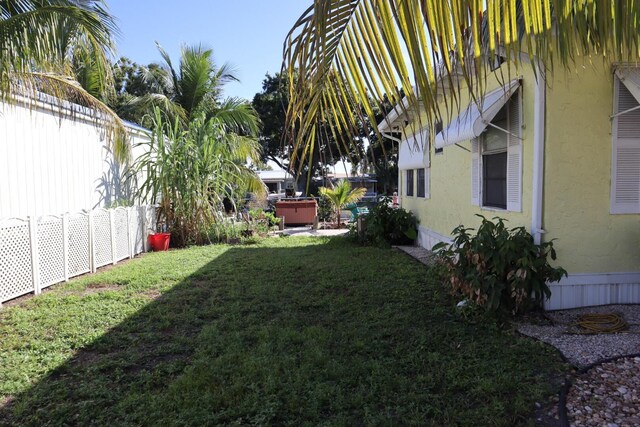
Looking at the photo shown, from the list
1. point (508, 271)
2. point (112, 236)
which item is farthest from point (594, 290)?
point (112, 236)

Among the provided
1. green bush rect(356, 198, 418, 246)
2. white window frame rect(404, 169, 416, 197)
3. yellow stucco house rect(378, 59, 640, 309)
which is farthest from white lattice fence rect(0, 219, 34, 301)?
white window frame rect(404, 169, 416, 197)

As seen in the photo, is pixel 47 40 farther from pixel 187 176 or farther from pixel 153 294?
pixel 187 176

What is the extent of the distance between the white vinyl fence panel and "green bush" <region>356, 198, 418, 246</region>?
5.63 metres

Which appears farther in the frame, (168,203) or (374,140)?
(168,203)

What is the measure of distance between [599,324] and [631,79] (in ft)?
8.10

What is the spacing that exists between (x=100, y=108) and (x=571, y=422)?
8.26 m

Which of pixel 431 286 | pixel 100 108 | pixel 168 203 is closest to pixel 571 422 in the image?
pixel 431 286

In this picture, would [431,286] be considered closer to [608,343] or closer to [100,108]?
[608,343]

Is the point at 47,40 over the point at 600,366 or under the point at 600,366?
over

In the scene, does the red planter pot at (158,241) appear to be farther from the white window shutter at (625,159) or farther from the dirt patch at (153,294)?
the white window shutter at (625,159)

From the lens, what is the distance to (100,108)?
7.82 m

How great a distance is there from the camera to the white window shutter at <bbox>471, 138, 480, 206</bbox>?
258 inches

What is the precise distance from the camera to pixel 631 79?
14.0 feet

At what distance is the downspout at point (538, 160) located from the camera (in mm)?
4645
